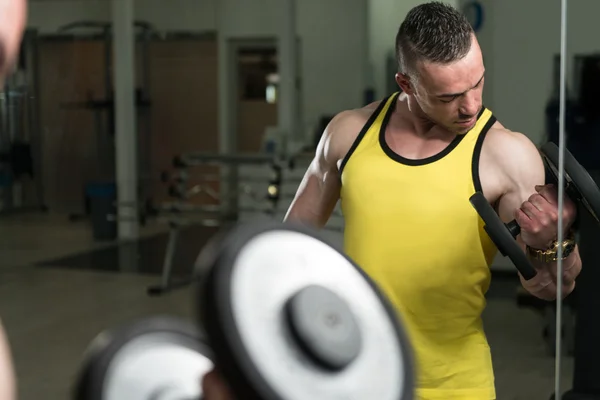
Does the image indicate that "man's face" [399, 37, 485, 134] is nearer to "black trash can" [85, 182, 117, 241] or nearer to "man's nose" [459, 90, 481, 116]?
"man's nose" [459, 90, 481, 116]

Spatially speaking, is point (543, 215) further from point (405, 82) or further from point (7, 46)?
point (7, 46)

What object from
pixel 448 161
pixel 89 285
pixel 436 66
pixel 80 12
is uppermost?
pixel 80 12

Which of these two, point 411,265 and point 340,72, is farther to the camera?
point 340,72

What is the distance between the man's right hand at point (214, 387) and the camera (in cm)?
63

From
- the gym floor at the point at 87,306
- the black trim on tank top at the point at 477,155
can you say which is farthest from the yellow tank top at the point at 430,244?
the gym floor at the point at 87,306

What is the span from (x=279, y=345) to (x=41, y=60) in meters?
7.00

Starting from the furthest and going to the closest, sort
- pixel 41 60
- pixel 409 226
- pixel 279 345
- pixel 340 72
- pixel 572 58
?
1. pixel 41 60
2. pixel 340 72
3. pixel 572 58
4. pixel 409 226
5. pixel 279 345

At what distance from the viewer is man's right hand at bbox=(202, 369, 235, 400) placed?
0.63 m

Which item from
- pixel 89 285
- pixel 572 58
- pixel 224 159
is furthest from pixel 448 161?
pixel 89 285

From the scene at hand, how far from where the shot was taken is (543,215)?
42.3 inches

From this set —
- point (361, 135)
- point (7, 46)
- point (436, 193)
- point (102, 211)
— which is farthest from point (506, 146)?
point (102, 211)

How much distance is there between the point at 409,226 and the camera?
49.4 inches

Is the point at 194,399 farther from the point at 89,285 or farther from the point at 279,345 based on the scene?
the point at 89,285

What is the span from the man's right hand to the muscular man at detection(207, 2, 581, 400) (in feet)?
2.04
